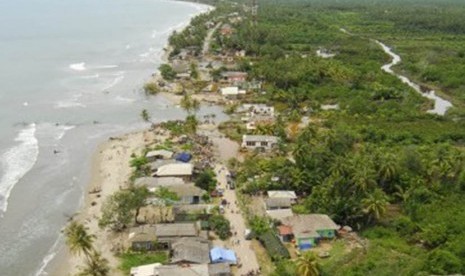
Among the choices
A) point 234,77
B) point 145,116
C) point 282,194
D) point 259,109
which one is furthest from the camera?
point 234,77

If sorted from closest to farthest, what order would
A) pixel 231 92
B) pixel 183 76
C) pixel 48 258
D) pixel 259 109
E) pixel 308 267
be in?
pixel 308 267 → pixel 48 258 → pixel 259 109 → pixel 231 92 → pixel 183 76

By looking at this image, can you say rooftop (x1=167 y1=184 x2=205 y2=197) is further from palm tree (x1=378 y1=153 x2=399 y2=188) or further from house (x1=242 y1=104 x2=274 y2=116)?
house (x1=242 y1=104 x2=274 y2=116)

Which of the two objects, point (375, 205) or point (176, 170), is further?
point (176, 170)

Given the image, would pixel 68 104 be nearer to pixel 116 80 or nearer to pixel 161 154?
pixel 116 80

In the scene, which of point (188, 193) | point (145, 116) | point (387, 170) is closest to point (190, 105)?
point (145, 116)

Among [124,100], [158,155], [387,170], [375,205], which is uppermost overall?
[387,170]

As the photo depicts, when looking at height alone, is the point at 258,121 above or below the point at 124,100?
above
